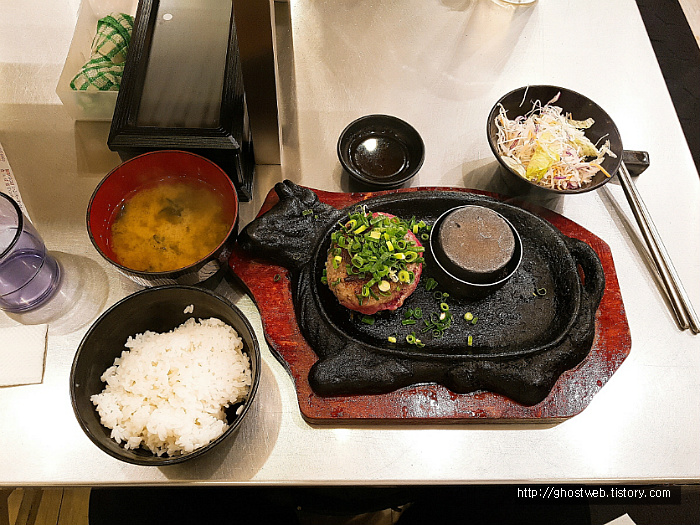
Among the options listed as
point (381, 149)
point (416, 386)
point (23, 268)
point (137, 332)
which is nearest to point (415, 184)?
point (381, 149)

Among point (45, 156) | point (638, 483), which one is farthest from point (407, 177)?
point (45, 156)

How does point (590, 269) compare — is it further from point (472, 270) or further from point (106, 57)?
point (106, 57)

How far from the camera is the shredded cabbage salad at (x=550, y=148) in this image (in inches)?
81.5

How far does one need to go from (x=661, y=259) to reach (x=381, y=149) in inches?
50.4

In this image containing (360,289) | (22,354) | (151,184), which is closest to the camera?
(360,289)

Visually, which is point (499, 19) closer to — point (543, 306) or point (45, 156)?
point (543, 306)

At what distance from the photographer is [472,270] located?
176 centimetres

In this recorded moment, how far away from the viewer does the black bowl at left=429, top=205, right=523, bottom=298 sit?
5.80 feet

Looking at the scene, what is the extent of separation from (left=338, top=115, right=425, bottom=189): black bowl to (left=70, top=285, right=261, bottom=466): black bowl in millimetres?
807

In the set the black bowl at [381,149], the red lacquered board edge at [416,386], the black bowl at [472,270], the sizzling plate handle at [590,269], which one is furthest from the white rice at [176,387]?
the sizzling plate handle at [590,269]

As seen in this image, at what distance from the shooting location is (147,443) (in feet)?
4.92

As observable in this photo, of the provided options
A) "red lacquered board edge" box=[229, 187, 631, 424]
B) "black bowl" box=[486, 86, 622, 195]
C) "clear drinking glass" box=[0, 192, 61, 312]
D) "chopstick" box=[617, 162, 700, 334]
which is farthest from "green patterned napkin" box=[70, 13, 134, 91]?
"chopstick" box=[617, 162, 700, 334]

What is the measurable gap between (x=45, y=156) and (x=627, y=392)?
2.63m

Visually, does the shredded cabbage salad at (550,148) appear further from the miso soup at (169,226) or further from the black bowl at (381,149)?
the miso soup at (169,226)
